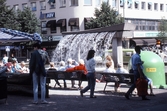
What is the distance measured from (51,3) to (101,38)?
3389 cm

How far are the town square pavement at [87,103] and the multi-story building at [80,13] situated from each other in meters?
41.2

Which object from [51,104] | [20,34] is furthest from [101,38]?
[51,104]

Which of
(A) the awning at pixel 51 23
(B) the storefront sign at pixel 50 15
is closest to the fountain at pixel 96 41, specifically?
(A) the awning at pixel 51 23

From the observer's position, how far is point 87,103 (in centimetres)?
1134

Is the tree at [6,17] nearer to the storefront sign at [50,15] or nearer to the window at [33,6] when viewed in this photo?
the storefront sign at [50,15]

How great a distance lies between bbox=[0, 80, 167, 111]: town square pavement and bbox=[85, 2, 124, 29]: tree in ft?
125

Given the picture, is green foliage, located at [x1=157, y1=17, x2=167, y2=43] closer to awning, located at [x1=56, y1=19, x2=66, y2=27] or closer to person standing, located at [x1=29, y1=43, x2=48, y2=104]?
awning, located at [x1=56, y1=19, x2=66, y2=27]

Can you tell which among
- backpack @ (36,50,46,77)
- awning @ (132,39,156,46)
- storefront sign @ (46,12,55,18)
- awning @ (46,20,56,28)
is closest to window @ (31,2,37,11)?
storefront sign @ (46,12,55,18)

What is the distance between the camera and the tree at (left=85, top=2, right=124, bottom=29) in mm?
51719

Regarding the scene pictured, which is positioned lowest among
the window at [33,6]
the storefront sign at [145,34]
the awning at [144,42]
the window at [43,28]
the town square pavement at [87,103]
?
the town square pavement at [87,103]

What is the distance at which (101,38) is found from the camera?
24.7 m

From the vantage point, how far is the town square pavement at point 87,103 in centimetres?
1039

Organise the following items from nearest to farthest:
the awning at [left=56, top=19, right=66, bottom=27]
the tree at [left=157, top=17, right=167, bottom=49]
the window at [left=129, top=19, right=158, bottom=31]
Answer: the awning at [left=56, top=19, right=66, bottom=27] → the tree at [left=157, top=17, right=167, bottom=49] → the window at [left=129, top=19, right=158, bottom=31]

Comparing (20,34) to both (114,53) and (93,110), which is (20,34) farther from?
(114,53)
